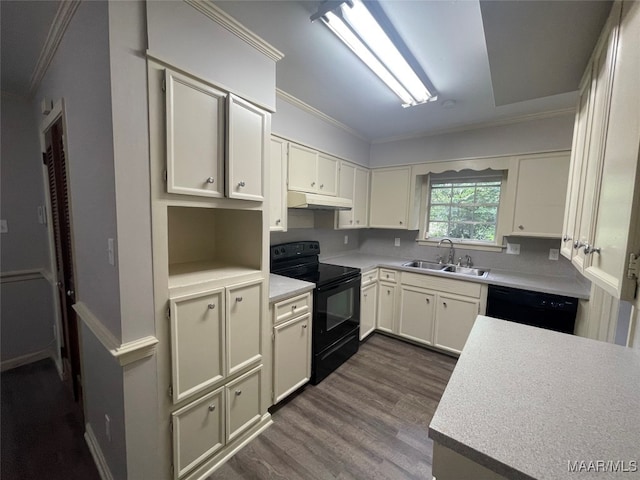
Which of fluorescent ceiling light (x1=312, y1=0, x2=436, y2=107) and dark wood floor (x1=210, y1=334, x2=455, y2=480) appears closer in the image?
fluorescent ceiling light (x1=312, y1=0, x2=436, y2=107)

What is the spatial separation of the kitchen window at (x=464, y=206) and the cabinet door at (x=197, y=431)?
119 inches

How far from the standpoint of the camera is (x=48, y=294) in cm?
252

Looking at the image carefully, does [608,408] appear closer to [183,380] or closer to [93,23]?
[183,380]

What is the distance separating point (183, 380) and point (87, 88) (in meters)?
1.51

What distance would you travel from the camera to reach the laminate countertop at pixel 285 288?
6.02 feet

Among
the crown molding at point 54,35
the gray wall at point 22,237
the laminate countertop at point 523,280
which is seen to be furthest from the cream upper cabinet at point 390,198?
the gray wall at point 22,237

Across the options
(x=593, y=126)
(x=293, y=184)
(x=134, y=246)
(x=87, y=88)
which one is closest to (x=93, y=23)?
(x=87, y=88)

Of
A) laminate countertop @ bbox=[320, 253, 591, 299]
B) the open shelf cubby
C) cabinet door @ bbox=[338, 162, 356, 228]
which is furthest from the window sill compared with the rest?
the open shelf cubby

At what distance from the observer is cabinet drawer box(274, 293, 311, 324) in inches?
73.5

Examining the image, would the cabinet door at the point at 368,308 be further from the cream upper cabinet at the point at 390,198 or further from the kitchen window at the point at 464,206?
the kitchen window at the point at 464,206

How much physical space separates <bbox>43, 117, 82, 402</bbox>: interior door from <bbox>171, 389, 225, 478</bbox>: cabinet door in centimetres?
117

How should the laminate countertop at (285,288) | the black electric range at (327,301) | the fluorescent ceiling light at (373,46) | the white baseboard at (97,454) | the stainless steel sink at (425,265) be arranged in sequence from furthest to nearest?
the stainless steel sink at (425,265), the black electric range at (327,301), the laminate countertop at (285,288), the white baseboard at (97,454), the fluorescent ceiling light at (373,46)

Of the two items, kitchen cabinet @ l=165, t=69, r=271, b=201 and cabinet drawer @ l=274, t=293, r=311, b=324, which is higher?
kitchen cabinet @ l=165, t=69, r=271, b=201

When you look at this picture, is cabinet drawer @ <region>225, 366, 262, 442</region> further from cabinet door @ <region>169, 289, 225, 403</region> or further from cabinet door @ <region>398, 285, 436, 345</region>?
cabinet door @ <region>398, 285, 436, 345</region>
